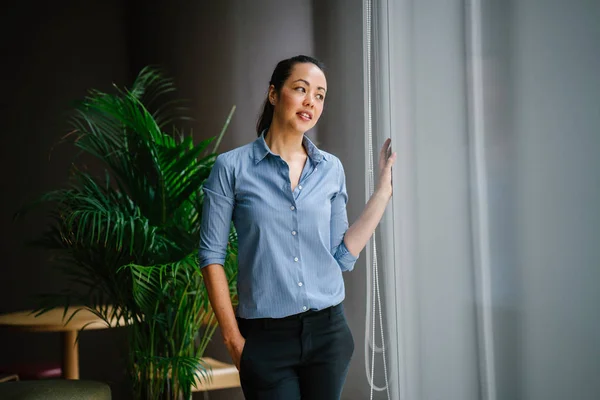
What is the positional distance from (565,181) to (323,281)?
22.7 inches

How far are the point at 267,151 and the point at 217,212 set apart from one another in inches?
7.4

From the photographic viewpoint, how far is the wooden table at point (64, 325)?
136 inches

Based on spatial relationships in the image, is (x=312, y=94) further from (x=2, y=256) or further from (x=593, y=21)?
(x=2, y=256)

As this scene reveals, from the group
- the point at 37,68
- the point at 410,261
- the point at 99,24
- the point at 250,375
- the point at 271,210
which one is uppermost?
the point at 99,24

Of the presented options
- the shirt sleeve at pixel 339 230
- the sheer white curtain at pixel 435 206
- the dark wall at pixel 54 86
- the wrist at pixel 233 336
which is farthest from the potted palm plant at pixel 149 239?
the dark wall at pixel 54 86

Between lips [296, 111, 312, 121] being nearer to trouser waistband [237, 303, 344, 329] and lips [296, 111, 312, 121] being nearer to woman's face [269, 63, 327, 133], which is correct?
woman's face [269, 63, 327, 133]

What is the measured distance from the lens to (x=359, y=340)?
8.57 feet

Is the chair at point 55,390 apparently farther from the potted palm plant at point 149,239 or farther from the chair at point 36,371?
the chair at point 36,371

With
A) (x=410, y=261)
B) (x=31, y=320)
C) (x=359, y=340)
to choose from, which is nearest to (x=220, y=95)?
(x=31, y=320)

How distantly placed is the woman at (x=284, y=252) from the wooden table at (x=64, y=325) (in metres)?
1.97

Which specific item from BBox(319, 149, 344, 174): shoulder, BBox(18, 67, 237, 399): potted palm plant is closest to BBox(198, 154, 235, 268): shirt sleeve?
BBox(319, 149, 344, 174): shoulder

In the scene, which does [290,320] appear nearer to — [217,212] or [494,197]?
[217,212]

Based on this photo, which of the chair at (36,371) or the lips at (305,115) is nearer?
the lips at (305,115)

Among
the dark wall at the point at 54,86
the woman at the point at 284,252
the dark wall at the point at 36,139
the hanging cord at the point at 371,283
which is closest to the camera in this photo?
the woman at the point at 284,252
